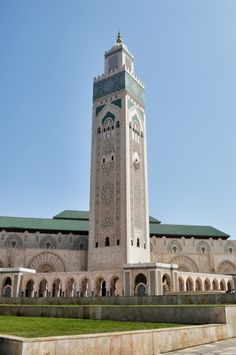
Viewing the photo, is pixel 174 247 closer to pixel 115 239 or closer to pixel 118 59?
pixel 115 239

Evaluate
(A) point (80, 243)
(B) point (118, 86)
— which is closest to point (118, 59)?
(B) point (118, 86)

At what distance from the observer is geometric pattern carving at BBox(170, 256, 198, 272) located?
43.0 meters

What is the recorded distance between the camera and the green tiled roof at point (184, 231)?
4504cm

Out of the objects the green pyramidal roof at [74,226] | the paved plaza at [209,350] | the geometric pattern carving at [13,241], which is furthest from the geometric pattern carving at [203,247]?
the paved plaza at [209,350]

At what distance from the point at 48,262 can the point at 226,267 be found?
73.4ft

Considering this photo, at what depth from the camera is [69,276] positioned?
109 feet

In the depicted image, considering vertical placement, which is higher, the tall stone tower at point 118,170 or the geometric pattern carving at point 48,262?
the tall stone tower at point 118,170

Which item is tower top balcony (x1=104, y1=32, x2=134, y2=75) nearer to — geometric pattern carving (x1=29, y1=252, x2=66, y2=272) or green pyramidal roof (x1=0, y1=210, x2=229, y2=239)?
green pyramidal roof (x1=0, y1=210, x2=229, y2=239)

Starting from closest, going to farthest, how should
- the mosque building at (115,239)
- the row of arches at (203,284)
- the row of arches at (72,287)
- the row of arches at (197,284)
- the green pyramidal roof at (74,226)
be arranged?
1. the row of arches at (197,284)
2. the row of arches at (72,287)
3. the mosque building at (115,239)
4. the row of arches at (203,284)
5. the green pyramidal roof at (74,226)

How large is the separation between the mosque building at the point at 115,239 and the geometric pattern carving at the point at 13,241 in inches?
4.4

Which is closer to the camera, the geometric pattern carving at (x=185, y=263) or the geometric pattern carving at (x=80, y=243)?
the geometric pattern carving at (x=80, y=243)

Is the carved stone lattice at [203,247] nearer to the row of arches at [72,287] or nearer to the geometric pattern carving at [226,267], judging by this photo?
the geometric pattern carving at [226,267]

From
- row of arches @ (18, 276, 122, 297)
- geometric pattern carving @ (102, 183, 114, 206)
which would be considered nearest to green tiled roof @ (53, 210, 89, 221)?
geometric pattern carving @ (102, 183, 114, 206)

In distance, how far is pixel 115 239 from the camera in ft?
112
